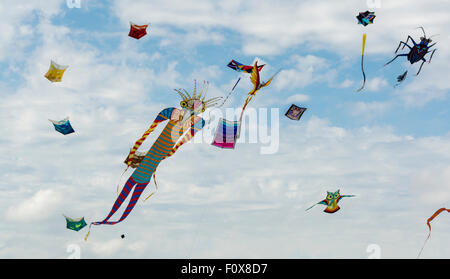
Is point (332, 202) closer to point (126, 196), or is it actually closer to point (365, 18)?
point (365, 18)

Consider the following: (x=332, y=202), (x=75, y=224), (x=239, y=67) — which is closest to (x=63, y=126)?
(x=75, y=224)

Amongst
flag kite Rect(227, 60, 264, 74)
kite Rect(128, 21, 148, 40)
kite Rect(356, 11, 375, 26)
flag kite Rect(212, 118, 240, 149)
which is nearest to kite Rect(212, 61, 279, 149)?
flag kite Rect(212, 118, 240, 149)

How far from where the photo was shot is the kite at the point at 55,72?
1219 inches

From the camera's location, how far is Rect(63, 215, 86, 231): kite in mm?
30219

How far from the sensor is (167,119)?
31094 millimetres

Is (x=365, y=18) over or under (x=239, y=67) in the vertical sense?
over

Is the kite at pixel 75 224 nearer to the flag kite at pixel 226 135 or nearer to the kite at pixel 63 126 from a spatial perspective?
the kite at pixel 63 126

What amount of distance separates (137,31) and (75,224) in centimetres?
1044

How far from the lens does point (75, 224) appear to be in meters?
30.3

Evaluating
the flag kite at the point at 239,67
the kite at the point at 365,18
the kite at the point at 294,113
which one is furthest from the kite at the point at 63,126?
the kite at the point at 365,18

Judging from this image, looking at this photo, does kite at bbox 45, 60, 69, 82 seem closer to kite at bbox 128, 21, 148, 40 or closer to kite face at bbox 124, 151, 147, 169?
kite at bbox 128, 21, 148, 40

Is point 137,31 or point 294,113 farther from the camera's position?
point 294,113
